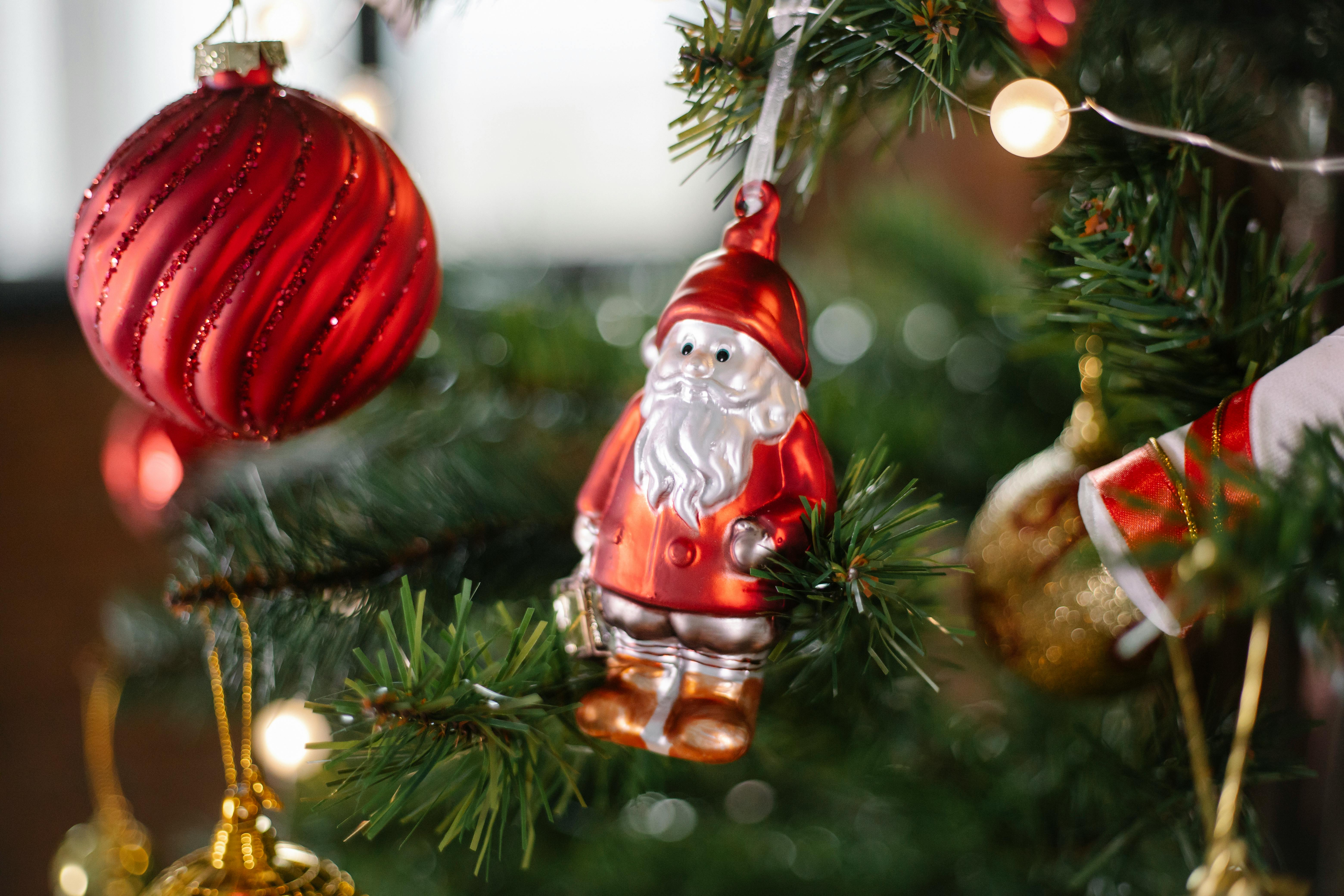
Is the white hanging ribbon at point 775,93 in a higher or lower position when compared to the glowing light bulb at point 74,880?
higher

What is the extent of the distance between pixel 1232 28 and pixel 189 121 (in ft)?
1.52

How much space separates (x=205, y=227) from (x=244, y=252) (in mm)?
15

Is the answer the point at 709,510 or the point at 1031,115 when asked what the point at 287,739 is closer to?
the point at 709,510

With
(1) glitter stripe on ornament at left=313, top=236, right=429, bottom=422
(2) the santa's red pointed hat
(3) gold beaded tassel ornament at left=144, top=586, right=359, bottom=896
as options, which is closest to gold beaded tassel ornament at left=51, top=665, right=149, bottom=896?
(3) gold beaded tassel ornament at left=144, top=586, right=359, bottom=896

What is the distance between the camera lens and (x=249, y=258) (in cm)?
35

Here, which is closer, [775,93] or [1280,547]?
[1280,547]

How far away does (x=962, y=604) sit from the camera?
646 millimetres

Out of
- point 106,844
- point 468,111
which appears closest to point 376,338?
point 106,844

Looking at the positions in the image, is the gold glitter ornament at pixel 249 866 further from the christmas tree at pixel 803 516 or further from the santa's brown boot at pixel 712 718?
the santa's brown boot at pixel 712 718

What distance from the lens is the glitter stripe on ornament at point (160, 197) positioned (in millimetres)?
346

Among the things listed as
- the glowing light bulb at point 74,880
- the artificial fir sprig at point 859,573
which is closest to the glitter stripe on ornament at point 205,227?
the artificial fir sprig at point 859,573

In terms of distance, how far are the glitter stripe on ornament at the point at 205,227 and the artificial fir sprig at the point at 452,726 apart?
139 millimetres

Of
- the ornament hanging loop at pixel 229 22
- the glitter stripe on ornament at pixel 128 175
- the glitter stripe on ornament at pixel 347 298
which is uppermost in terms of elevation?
the ornament hanging loop at pixel 229 22

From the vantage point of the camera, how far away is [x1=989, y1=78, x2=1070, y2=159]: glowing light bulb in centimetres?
36
